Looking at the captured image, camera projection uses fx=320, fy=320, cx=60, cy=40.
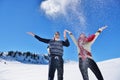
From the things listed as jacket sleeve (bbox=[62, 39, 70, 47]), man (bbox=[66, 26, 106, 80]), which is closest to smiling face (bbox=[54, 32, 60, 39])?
jacket sleeve (bbox=[62, 39, 70, 47])

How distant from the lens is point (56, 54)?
1186cm

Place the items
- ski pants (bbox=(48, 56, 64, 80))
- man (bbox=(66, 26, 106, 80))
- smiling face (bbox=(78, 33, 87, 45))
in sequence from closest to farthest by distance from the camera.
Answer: man (bbox=(66, 26, 106, 80)) < smiling face (bbox=(78, 33, 87, 45)) < ski pants (bbox=(48, 56, 64, 80))

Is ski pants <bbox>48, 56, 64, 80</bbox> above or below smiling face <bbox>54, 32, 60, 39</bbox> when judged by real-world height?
below

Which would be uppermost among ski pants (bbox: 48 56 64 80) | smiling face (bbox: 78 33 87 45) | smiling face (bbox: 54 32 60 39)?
smiling face (bbox: 54 32 60 39)

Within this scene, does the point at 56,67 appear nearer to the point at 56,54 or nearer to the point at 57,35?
the point at 56,54

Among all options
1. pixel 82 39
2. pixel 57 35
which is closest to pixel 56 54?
pixel 57 35

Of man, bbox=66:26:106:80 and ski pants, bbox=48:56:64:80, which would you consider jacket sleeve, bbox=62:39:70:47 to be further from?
ski pants, bbox=48:56:64:80

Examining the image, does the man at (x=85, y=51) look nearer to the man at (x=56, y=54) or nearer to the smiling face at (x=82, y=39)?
the smiling face at (x=82, y=39)

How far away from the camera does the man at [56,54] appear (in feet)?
38.6

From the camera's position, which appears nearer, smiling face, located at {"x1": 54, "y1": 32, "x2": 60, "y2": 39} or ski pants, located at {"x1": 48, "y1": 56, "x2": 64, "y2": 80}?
ski pants, located at {"x1": 48, "y1": 56, "x2": 64, "y2": 80}

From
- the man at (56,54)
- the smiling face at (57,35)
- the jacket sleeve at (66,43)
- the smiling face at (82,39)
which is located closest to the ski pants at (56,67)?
the man at (56,54)

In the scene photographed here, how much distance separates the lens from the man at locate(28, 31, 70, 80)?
38.6ft

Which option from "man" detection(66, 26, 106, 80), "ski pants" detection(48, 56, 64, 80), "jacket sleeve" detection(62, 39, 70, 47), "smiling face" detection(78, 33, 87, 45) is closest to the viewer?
"man" detection(66, 26, 106, 80)

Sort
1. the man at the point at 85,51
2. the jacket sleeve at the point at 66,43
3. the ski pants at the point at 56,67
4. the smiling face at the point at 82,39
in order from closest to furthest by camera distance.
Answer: the man at the point at 85,51 → the smiling face at the point at 82,39 → the ski pants at the point at 56,67 → the jacket sleeve at the point at 66,43
